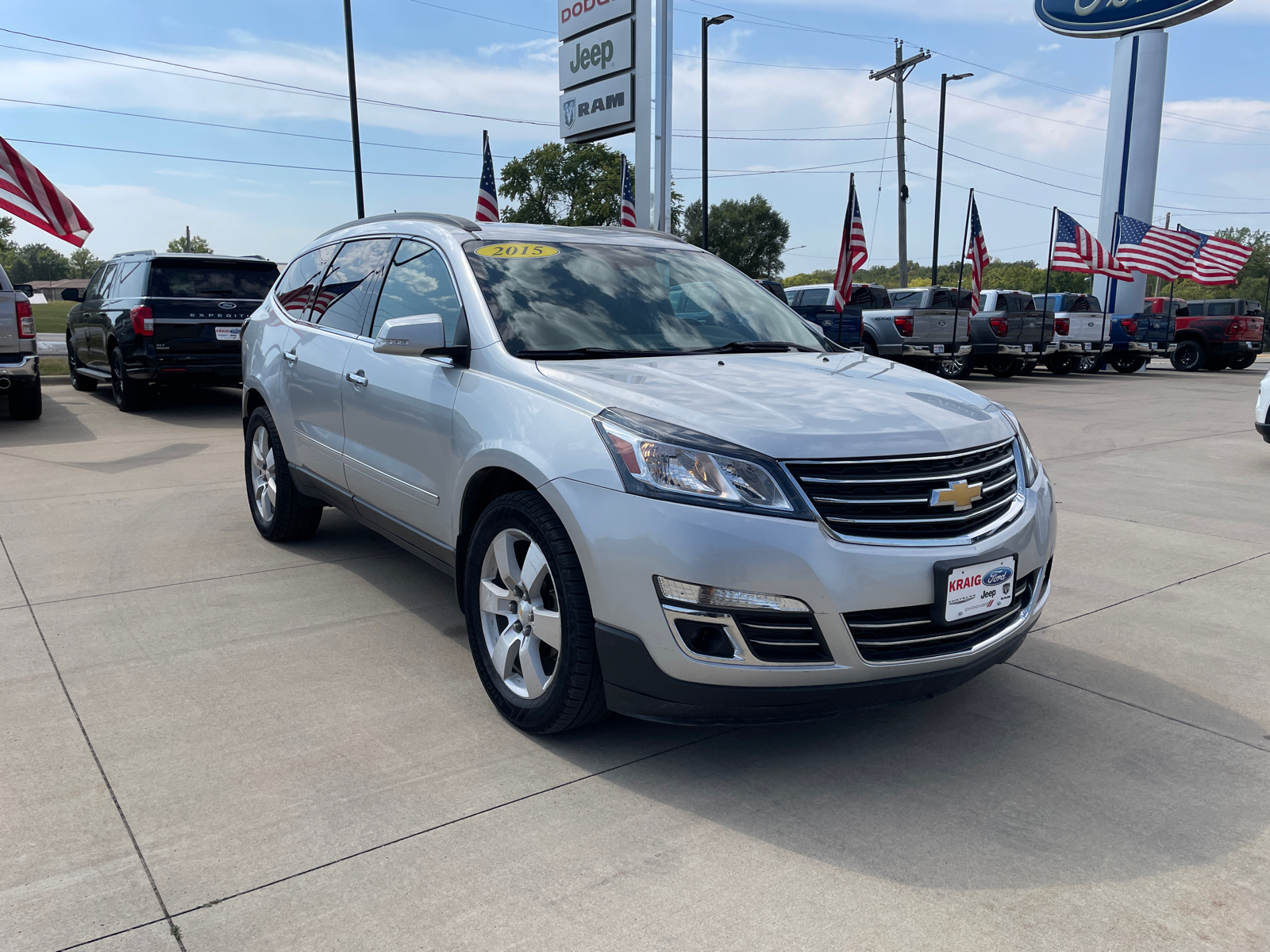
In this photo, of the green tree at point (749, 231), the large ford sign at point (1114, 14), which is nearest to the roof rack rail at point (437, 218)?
the large ford sign at point (1114, 14)

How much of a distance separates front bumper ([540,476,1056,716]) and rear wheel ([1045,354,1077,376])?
2394 centimetres

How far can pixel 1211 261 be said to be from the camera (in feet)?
90.5

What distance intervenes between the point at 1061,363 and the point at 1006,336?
4.81m

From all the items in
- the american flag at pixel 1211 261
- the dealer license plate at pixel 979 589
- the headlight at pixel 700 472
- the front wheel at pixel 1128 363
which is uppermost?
the american flag at pixel 1211 261

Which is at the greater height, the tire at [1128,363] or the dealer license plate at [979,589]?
the dealer license plate at [979,589]

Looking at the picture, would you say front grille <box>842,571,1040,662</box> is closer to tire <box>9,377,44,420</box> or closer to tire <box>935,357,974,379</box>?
tire <box>9,377,44,420</box>

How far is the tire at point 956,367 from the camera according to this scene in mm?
20155

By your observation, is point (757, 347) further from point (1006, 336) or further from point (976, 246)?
point (976, 246)

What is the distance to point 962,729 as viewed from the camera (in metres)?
3.39

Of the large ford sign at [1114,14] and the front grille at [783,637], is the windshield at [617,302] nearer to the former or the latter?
the front grille at [783,637]

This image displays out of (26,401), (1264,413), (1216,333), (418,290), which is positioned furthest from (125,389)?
(1216,333)

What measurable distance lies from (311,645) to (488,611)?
44.4 inches

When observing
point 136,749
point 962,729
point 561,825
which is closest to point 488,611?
point 561,825

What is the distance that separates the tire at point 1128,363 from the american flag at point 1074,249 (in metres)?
2.42
